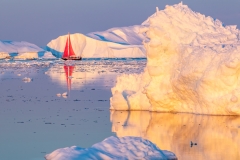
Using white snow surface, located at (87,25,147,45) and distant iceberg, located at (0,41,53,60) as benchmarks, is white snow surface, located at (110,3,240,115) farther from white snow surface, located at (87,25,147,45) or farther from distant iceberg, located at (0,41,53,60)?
white snow surface, located at (87,25,147,45)

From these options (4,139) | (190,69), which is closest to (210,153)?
(4,139)

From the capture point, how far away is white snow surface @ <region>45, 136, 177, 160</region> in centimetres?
691

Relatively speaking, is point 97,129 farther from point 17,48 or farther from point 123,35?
point 17,48

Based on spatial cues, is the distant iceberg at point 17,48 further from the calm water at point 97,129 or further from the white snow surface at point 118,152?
the white snow surface at point 118,152

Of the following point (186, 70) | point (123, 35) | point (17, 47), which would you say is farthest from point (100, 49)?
point (186, 70)

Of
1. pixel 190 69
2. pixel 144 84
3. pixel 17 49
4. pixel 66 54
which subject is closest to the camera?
pixel 190 69

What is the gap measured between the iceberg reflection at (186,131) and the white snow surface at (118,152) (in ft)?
1.62

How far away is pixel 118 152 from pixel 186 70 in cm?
469

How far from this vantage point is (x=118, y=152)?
703cm

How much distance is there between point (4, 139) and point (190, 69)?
4.00 meters

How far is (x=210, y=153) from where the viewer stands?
775 centimetres

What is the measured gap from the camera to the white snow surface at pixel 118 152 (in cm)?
691

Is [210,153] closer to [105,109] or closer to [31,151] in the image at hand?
[31,151]

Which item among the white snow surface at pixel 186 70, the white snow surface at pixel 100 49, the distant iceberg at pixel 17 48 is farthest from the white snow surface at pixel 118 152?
the distant iceberg at pixel 17 48
